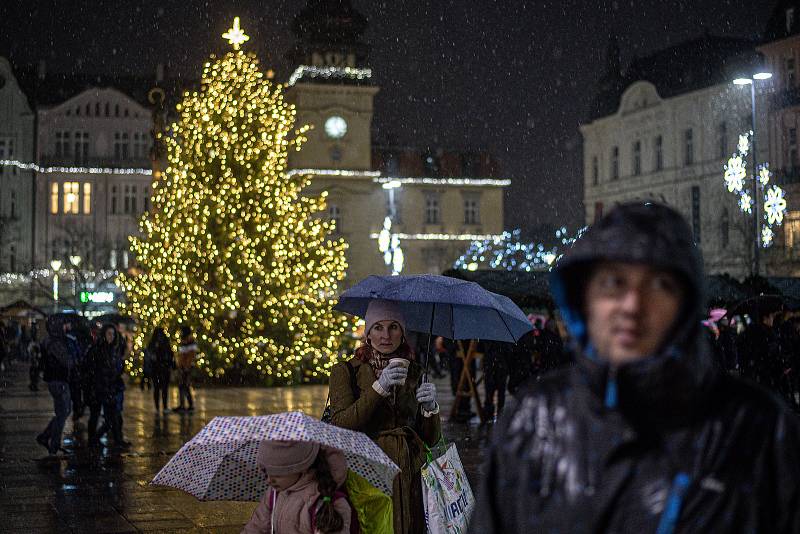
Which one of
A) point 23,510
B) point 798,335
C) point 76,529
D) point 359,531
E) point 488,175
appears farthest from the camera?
point 488,175

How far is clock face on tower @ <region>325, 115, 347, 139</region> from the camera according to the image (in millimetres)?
76688

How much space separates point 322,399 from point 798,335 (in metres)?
8.85

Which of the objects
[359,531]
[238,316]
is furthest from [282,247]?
[359,531]

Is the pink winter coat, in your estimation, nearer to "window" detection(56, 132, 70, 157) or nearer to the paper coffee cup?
the paper coffee cup

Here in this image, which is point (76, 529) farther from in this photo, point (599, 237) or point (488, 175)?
point (488, 175)

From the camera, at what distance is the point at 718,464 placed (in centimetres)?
251

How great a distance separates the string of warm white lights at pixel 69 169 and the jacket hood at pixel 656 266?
3060 inches

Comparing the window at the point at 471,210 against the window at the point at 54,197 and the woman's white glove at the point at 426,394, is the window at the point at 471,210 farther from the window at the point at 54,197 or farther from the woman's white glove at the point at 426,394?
the woman's white glove at the point at 426,394

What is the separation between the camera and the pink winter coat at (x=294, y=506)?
4602 mm

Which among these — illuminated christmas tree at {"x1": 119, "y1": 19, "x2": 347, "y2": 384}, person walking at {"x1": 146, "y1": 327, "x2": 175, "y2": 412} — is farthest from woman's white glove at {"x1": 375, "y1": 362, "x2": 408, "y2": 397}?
illuminated christmas tree at {"x1": 119, "y1": 19, "x2": 347, "y2": 384}

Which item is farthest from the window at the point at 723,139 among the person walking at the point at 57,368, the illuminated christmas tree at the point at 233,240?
the person walking at the point at 57,368

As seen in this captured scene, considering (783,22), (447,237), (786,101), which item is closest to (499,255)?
(447,237)

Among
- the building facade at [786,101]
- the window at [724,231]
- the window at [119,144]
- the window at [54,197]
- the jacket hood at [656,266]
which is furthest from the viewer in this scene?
the window at [119,144]

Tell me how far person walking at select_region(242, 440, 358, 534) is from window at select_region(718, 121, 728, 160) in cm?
6625
